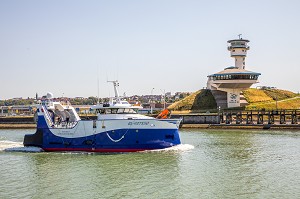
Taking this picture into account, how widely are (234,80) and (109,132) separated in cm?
5532

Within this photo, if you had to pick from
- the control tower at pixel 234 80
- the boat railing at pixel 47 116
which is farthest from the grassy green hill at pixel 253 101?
the boat railing at pixel 47 116

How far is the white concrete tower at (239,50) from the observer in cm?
9525

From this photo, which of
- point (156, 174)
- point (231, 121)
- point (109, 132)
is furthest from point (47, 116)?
point (231, 121)

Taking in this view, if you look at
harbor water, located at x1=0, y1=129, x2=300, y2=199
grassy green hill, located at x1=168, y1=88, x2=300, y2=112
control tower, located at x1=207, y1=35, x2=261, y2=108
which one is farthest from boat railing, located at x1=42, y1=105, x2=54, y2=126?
grassy green hill, located at x1=168, y1=88, x2=300, y2=112

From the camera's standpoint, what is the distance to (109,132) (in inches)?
1355

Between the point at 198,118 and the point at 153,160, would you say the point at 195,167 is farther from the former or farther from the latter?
the point at 198,118

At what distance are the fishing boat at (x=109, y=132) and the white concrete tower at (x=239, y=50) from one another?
6288 centimetres

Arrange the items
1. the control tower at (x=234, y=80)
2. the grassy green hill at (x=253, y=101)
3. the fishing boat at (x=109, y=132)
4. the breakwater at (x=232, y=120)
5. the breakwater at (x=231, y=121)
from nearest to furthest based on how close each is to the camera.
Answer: the fishing boat at (x=109, y=132)
the breakwater at (x=231, y=121)
the breakwater at (x=232, y=120)
the control tower at (x=234, y=80)
the grassy green hill at (x=253, y=101)

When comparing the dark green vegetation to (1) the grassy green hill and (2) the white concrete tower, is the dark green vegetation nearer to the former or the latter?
(1) the grassy green hill

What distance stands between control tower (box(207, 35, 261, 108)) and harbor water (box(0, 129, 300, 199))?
160 feet

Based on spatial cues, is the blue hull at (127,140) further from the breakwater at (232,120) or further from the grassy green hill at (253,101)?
the grassy green hill at (253,101)

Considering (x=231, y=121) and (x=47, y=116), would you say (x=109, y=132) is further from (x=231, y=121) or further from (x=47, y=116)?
(x=231, y=121)

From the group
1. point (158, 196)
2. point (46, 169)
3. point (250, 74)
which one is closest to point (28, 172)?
point (46, 169)

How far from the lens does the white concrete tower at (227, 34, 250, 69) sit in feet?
313
